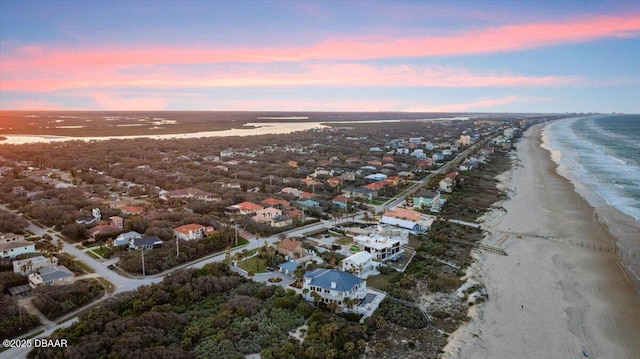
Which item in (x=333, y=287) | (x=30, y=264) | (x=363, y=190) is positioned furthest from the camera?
(x=363, y=190)

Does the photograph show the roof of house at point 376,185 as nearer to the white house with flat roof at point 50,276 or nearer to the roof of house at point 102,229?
the roof of house at point 102,229

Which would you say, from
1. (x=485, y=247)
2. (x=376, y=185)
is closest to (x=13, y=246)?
(x=485, y=247)

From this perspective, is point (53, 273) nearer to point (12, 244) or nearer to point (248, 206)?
point (12, 244)

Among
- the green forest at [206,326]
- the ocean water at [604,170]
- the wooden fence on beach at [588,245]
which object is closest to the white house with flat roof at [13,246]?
the green forest at [206,326]

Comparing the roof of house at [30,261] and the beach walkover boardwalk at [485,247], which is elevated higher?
the roof of house at [30,261]

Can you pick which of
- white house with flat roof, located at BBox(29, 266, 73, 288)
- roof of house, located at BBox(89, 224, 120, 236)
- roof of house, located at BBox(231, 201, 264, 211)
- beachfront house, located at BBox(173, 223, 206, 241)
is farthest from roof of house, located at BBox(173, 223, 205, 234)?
white house with flat roof, located at BBox(29, 266, 73, 288)

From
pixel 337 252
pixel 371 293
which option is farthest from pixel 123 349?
pixel 337 252
